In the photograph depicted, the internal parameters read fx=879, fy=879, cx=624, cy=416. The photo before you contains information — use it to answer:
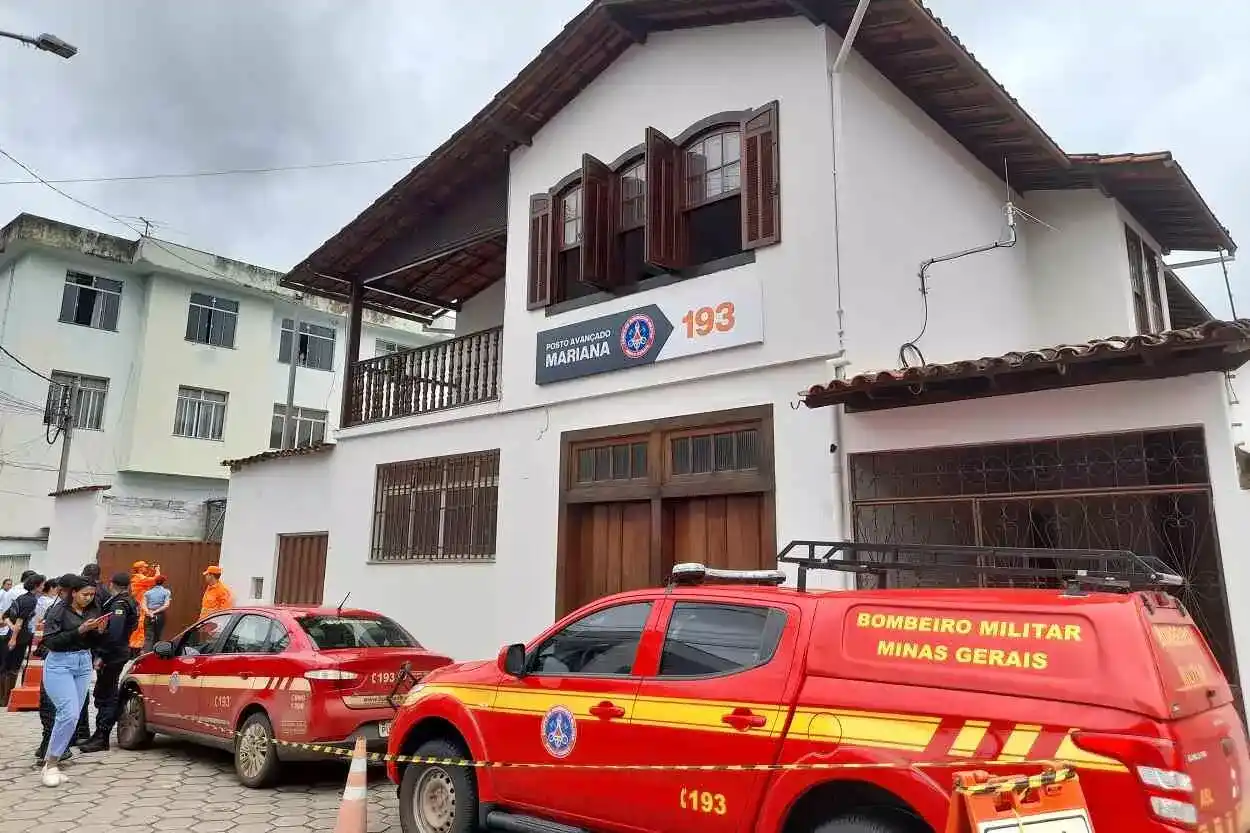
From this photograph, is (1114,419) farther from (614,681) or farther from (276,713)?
(276,713)

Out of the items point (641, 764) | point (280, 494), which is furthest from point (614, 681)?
point (280, 494)

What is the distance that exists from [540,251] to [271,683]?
18.4 ft

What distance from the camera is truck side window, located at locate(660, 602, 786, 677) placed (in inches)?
170

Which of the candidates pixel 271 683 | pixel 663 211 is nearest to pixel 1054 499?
pixel 663 211

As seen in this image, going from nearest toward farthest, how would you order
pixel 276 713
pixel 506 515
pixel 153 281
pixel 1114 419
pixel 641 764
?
pixel 641 764
pixel 1114 419
pixel 276 713
pixel 506 515
pixel 153 281

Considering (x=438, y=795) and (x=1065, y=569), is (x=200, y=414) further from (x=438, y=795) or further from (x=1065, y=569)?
(x=1065, y=569)

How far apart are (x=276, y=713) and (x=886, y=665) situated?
Result: 5292 millimetres

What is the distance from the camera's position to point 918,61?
858cm

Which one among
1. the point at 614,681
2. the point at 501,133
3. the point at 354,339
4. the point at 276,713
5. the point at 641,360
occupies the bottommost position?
the point at 276,713

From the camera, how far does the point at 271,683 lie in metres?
7.23

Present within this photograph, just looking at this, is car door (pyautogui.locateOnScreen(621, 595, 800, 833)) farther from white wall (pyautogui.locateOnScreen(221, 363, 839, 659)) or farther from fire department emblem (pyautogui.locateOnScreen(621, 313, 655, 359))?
fire department emblem (pyautogui.locateOnScreen(621, 313, 655, 359))

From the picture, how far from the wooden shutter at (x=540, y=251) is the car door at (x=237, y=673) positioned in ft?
15.1

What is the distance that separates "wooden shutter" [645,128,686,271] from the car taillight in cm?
638

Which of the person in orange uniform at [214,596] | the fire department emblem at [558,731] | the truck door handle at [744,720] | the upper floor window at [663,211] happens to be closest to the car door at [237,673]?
the fire department emblem at [558,731]
